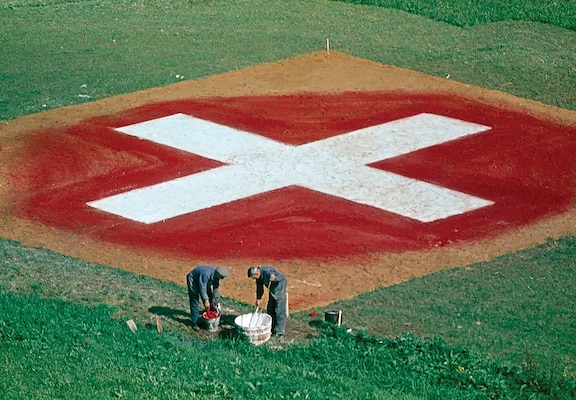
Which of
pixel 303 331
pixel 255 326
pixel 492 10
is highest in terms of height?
pixel 492 10

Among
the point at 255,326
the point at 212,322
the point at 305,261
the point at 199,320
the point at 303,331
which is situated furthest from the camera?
the point at 305,261

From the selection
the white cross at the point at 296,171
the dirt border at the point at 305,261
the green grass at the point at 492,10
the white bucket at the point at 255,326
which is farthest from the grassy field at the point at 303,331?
the green grass at the point at 492,10

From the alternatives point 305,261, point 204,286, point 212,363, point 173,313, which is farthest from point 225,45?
point 212,363

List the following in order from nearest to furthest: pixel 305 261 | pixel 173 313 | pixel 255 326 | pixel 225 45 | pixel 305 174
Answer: pixel 255 326, pixel 173 313, pixel 305 261, pixel 305 174, pixel 225 45

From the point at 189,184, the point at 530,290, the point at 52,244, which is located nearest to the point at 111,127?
the point at 189,184

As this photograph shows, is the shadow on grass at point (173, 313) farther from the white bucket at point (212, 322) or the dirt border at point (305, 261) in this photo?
the dirt border at point (305, 261)

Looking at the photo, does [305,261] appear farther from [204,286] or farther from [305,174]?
[305,174]
